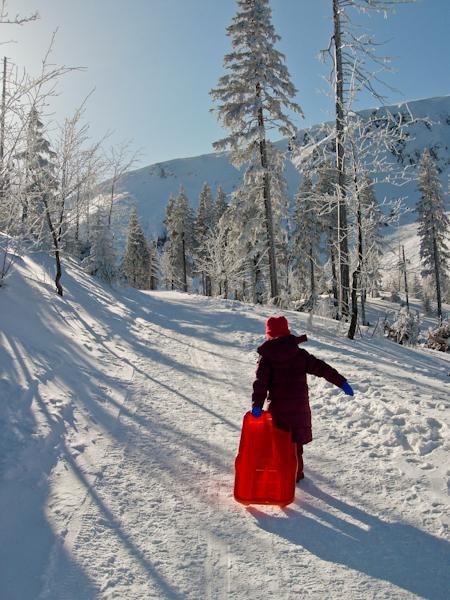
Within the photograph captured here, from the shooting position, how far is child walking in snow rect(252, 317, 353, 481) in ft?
14.0

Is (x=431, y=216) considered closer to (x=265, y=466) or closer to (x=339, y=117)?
(x=339, y=117)

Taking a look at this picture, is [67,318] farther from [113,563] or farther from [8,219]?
[113,563]

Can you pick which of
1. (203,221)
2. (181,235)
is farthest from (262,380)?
(203,221)

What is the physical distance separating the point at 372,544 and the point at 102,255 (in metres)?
27.0

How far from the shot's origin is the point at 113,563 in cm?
322

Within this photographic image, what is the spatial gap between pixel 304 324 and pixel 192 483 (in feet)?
31.2

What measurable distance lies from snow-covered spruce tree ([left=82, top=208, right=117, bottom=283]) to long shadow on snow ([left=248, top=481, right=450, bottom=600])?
2492 cm

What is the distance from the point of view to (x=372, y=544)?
345cm

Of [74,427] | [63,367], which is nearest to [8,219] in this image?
[63,367]

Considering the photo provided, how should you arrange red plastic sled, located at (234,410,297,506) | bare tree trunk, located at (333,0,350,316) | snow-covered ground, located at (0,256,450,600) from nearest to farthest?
snow-covered ground, located at (0,256,450,600), red plastic sled, located at (234,410,297,506), bare tree trunk, located at (333,0,350,316)

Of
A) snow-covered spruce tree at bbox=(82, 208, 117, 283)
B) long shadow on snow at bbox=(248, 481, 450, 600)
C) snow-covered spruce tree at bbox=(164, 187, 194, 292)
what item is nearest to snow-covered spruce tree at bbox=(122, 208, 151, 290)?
snow-covered spruce tree at bbox=(164, 187, 194, 292)

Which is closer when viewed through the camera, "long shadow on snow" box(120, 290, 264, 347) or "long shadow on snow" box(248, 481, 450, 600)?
"long shadow on snow" box(248, 481, 450, 600)

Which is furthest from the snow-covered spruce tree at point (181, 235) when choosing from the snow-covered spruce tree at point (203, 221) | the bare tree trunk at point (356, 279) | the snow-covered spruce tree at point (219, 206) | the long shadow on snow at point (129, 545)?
the long shadow on snow at point (129, 545)

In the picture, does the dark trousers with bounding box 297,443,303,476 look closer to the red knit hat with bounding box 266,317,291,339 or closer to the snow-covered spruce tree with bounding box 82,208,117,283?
the red knit hat with bounding box 266,317,291,339
